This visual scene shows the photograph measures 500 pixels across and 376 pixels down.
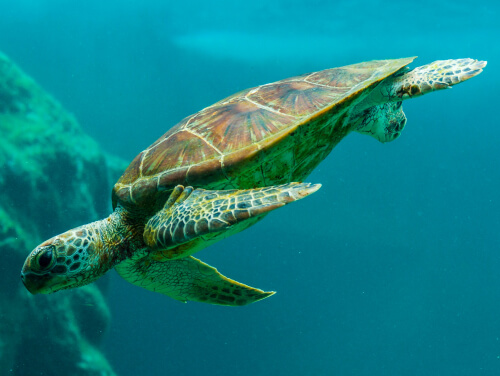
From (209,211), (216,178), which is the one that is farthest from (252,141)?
(209,211)

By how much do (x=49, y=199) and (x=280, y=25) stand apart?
710 inches

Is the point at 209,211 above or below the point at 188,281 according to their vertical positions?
above

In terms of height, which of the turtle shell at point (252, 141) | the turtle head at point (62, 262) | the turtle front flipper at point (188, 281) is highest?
the turtle shell at point (252, 141)

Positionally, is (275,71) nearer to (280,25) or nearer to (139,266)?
(280,25)

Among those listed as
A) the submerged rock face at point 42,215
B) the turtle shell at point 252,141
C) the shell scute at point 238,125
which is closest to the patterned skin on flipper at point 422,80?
the turtle shell at point 252,141

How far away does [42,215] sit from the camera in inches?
436

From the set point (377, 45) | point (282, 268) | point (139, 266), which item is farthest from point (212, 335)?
point (377, 45)

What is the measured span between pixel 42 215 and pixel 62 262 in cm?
939

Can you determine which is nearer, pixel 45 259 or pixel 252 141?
pixel 45 259

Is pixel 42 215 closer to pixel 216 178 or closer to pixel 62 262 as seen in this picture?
pixel 62 262

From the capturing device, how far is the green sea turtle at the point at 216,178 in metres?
2.67

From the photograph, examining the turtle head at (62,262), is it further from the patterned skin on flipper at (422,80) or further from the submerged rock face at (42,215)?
the submerged rock face at (42,215)

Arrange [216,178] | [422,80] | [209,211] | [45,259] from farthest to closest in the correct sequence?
[422,80] < [216,178] < [45,259] < [209,211]

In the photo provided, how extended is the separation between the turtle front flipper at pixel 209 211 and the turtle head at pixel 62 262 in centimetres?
55
